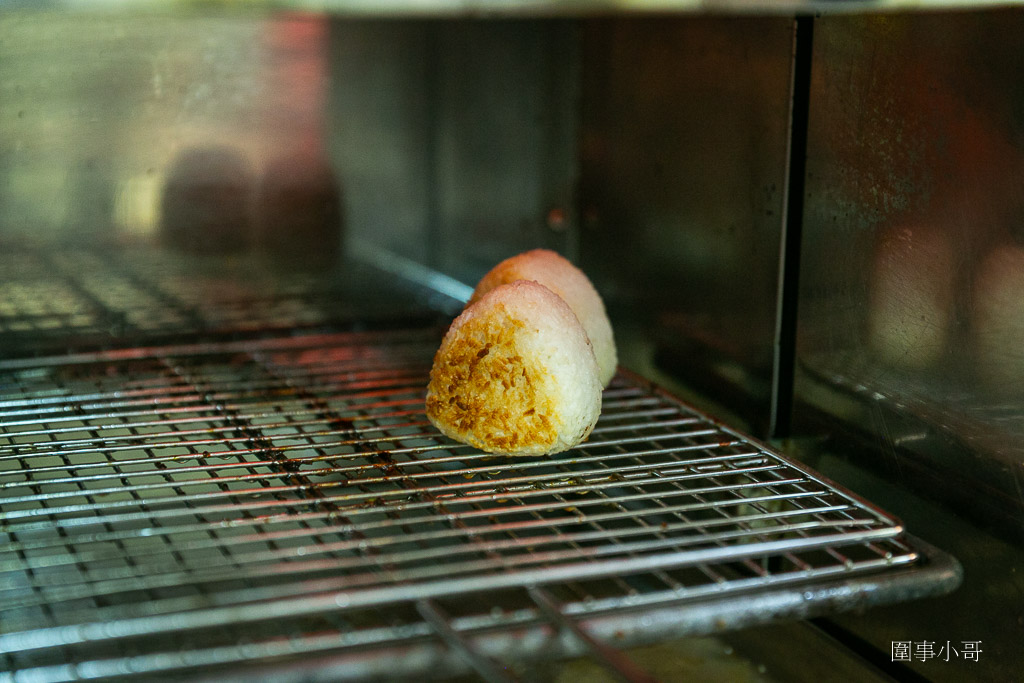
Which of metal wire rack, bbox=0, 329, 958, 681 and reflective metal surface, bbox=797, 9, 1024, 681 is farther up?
reflective metal surface, bbox=797, 9, 1024, 681

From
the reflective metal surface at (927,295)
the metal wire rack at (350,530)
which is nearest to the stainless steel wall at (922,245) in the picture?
the reflective metal surface at (927,295)

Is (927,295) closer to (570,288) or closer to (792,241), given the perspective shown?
(792,241)

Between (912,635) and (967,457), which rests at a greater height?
(967,457)

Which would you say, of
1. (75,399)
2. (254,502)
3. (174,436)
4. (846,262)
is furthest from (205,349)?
(846,262)

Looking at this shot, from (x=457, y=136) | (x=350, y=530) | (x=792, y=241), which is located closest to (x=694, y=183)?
(x=792, y=241)

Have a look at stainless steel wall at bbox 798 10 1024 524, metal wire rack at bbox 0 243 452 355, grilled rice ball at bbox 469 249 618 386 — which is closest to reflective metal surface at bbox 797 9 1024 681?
stainless steel wall at bbox 798 10 1024 524

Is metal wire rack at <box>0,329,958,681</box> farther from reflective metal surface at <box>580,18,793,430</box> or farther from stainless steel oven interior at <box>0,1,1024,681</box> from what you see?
reflective metal surface at <box>580,18,793,430</box>

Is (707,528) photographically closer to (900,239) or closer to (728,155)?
(900,239)
